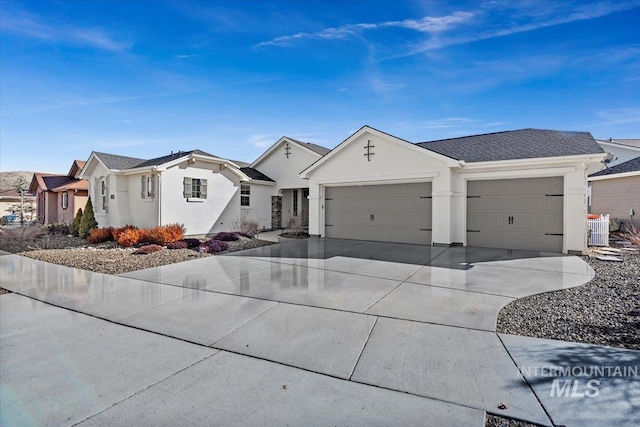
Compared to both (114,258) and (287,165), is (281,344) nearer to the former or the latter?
(114,258)

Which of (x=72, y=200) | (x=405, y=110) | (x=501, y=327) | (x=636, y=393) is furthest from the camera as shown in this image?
(x=72, y=200)

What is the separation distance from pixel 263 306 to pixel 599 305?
17.9 feet

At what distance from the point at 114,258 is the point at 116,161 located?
9.12 meters

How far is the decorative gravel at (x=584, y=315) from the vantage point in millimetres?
3928

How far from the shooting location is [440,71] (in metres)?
12.2

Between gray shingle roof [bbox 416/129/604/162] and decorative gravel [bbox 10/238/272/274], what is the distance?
9.55m

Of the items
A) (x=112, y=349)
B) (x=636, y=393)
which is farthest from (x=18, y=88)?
(x=636, y=393)

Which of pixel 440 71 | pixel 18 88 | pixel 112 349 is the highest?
pixel 440 71

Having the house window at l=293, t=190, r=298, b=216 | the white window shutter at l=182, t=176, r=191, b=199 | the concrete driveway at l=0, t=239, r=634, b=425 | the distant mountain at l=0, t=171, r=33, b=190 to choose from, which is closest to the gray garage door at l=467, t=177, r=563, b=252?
the concrete driveway at l=0, t=239, r=634, b=425

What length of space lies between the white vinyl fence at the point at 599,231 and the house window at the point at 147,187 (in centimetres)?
1821

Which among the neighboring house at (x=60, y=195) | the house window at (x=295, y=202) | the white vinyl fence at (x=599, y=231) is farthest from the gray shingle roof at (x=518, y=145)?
the neighboring house at (x=60, y=195)

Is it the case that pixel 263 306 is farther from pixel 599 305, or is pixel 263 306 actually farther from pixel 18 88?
pixel 18 88

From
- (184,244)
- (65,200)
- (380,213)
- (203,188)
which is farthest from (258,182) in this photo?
(65,200)

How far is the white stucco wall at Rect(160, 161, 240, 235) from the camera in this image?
14.4 m
